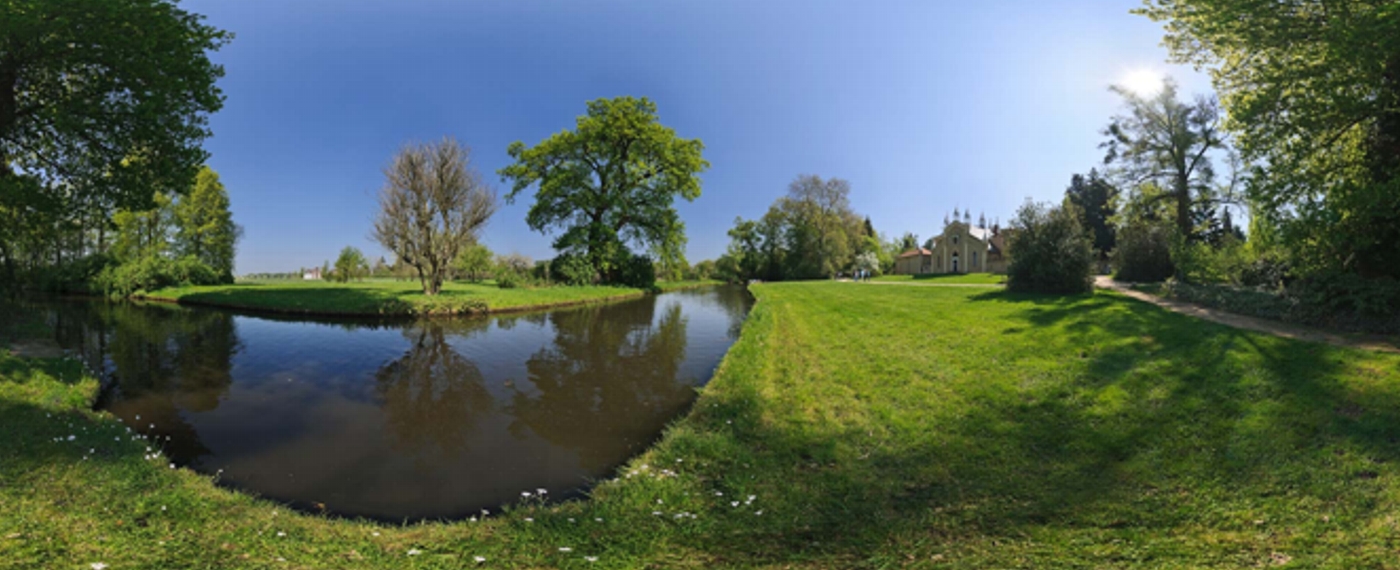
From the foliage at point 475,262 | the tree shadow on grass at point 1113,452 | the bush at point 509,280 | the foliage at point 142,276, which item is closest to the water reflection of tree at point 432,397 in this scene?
the tree shadow on grass at point 1113,452

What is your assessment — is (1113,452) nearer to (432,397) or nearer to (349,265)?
(432,397)

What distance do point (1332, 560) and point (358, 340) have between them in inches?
667

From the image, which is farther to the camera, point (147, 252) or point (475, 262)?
point (475, 262)

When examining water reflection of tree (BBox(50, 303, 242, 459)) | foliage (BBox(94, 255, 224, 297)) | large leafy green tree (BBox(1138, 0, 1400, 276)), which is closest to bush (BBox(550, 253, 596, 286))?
water reflection of tree (BBox(50, 303, 242, 459))

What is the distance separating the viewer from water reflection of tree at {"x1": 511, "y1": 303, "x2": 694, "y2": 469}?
6.25 metres

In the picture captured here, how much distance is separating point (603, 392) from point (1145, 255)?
2881 cm

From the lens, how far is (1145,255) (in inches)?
935

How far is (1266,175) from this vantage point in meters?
10.7

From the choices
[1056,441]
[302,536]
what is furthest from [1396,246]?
[302,536]

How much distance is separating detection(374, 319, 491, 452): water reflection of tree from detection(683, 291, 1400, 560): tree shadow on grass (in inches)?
153

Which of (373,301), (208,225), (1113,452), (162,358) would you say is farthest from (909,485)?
(208,225)

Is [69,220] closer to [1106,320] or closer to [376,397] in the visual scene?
[376,397]

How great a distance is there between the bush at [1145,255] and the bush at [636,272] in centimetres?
2935

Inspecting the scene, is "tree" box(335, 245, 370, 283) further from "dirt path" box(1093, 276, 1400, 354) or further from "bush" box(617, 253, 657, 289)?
"dirt path" box(1093, 276, 1400, 354)
